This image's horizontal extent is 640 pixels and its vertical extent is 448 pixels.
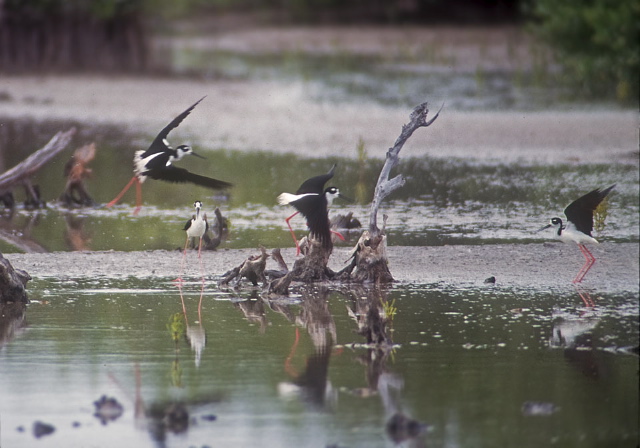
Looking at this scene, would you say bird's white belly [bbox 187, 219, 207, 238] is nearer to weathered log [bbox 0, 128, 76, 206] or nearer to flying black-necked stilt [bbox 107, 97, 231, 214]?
flying black-necked stilt [bbox 107, 97, 231, 214]

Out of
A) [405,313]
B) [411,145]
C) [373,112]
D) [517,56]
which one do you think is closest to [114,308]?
[405,313]

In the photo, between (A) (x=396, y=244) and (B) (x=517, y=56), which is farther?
(B) (x=517, y=56)

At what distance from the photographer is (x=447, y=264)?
31.8ft

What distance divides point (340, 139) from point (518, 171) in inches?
146

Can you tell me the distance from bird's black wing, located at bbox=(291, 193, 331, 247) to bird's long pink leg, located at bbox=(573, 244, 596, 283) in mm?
1993

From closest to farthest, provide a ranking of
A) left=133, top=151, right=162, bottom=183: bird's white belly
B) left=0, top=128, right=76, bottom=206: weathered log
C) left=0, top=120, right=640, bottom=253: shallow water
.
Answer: left=133, top=151, right=162, bottom=183: bird's white belly < left=0, top=120, right=640, bottom=253: shallow water < left=0, top=128, right=76, bottom=206: weathered log

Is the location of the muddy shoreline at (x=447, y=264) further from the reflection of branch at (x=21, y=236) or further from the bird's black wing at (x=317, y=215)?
the bird's black wing at (x=317, y=215)

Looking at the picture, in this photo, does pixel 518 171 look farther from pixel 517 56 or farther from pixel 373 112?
pixel 517 56

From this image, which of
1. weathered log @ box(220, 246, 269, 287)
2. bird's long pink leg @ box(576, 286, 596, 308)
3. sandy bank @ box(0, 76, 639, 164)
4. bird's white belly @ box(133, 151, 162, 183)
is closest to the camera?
bird's long pink leg @ box(576, 286, 596, 308)

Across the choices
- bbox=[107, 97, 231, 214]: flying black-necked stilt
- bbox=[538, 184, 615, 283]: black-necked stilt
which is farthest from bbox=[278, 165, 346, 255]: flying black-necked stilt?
bbox=[538, 184, 615, 283]: black-necked stilt

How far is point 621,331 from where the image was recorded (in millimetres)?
7527

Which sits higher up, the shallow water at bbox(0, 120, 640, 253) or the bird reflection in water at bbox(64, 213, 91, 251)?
the shallow water at bbox(0, 120, 640, 253)

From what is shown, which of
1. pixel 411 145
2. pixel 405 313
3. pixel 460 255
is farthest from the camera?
pixel 411 145

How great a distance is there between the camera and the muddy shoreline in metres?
9.14
